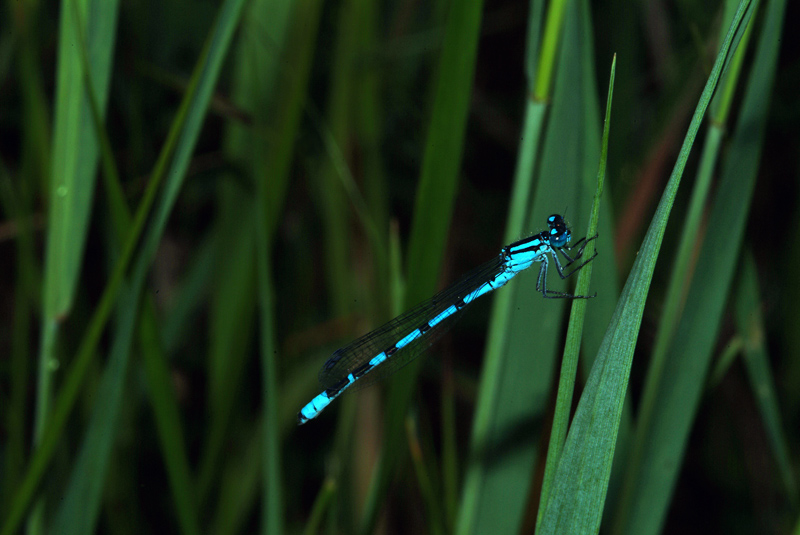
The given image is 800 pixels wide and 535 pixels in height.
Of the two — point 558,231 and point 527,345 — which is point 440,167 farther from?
point 558,231

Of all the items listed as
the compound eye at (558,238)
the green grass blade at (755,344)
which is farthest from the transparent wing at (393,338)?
the green grass blade at (755,344)

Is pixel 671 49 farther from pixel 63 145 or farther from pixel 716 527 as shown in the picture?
pixel 63 145

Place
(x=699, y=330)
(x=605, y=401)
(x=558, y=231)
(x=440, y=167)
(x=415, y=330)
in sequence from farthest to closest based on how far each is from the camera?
(x=415, y=330) → (x=558, y=231) → (x=699, y=330) → (x=440, y=167) → (x=605, y=401)

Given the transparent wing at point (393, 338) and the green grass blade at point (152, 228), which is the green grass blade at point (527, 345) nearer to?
the transparent wing at point (393, 338)

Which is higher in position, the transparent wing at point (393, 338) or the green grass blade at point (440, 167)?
the transparent wing at point (393, 338)

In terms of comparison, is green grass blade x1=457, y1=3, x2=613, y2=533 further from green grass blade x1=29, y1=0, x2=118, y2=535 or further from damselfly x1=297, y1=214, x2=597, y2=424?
green grass blade x1=29, y1=0, x2=118, y2=535

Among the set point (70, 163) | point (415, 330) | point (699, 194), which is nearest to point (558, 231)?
point (699, 194)
